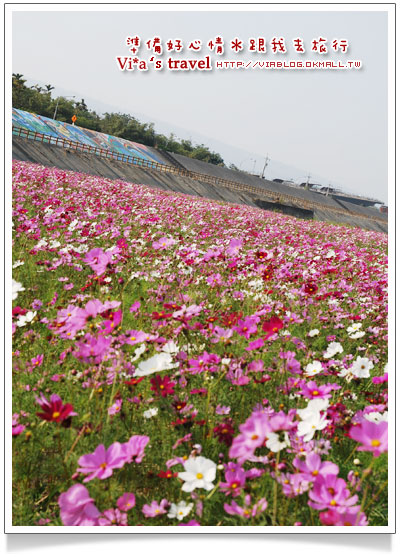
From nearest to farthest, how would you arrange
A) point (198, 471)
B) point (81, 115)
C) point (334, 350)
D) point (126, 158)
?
point (198, 471) < point (334, 350) < point (126, 158) < point (81, 115)

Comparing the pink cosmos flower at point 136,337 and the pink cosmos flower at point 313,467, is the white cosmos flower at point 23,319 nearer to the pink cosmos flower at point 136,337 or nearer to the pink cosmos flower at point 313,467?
the pink cosmos flower at point 136,337

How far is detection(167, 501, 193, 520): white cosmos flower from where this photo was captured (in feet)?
4.35

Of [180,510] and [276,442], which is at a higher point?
[276,442]

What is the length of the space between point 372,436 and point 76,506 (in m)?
0.77

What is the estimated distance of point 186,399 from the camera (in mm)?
1892

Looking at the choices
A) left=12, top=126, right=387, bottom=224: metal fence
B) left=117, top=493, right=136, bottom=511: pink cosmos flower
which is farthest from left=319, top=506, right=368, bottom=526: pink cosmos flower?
left=12, top=126, right=387, bottom=224: metal fence

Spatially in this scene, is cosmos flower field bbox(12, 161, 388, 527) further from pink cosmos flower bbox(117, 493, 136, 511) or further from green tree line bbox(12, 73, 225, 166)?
green tree line bbox(12, 73, 225, 166)

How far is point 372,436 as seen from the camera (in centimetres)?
105

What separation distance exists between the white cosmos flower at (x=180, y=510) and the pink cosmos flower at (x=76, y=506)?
1.01ft

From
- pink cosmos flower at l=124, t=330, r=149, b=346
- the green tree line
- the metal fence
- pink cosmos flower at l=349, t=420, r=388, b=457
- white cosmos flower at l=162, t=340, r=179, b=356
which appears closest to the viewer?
pink cosmos flower at l=349, t=420, r=388, b=457

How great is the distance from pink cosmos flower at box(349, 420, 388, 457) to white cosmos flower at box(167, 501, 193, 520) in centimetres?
60

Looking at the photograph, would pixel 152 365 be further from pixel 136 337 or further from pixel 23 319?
pixel 23 319

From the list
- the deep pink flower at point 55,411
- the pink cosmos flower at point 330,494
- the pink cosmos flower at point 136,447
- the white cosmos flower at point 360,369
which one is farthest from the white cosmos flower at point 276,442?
the white cosmos flower at point 360,369

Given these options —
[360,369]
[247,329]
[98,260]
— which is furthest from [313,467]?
[98,260]
